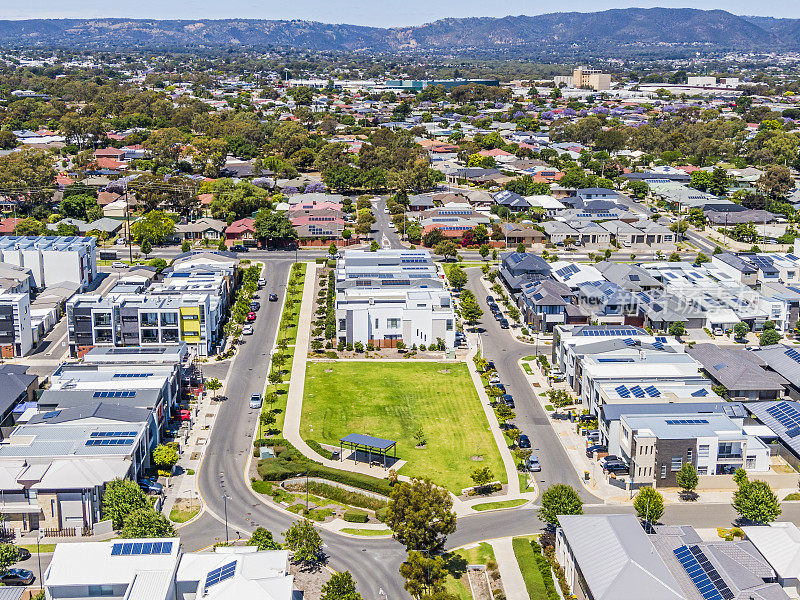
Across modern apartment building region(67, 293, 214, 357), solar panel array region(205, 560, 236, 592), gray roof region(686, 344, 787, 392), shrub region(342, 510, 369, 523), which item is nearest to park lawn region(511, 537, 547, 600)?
shrub region(342, 510, 369, 523)

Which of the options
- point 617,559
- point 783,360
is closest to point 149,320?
point 617,559

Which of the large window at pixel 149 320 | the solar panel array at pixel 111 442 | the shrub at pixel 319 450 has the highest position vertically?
the large window at pixel 149 320

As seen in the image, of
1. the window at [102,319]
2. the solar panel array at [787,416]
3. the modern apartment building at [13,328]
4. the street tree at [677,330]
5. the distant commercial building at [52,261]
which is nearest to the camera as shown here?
the solar panel array at [787,416]

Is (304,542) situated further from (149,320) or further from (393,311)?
(149,320)

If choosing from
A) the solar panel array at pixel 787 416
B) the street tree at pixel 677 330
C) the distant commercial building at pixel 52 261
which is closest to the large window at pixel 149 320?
the distant commercial building at pixel 52 261

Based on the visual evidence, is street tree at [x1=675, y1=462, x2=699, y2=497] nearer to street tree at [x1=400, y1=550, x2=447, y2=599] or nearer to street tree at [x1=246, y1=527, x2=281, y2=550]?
street tree at [x1=400, y1=550, x2=447, y2=599]

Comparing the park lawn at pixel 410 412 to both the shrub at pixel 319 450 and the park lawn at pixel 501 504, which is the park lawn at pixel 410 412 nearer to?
the shrub at pixel 319 450
